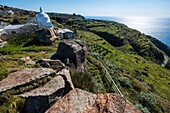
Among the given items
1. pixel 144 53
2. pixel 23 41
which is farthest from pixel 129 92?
pixel 144 53

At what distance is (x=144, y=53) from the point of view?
11238 cm

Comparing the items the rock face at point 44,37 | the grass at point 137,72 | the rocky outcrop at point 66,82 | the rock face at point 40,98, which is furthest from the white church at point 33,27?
the rock face at point 40,98

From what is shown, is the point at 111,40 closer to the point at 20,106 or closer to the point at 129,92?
the point at 129,92

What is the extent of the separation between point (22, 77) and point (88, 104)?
341 cm

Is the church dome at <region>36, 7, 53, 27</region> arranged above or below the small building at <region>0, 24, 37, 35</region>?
above

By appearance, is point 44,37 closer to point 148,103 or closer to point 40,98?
point 148,103

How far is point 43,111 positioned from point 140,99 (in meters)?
17.7

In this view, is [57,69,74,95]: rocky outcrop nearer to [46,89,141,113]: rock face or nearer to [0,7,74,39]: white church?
[46,89,141,113]: rock face

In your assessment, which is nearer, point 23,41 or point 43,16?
point 23,41

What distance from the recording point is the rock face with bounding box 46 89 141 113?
7543 millimetres

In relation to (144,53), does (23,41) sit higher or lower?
higher

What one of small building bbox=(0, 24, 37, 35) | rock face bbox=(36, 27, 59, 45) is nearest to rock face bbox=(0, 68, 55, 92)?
rock face bbox=(36, 27, 59, 45)

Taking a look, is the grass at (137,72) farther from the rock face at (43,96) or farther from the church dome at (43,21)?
the rock face at (43,96)

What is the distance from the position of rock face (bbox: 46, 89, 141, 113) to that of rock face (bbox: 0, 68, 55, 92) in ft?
6.03
